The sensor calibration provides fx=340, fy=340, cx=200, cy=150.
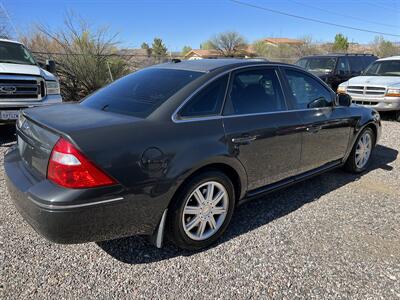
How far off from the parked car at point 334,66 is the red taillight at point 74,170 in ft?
36.4

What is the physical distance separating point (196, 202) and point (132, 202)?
66cm

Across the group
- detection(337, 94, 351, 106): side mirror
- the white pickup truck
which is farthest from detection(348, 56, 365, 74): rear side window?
the white pickup truck

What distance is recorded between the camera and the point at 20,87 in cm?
611

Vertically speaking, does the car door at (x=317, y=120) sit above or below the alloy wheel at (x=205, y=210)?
above

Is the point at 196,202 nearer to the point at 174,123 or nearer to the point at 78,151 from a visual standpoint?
the point at 174,123

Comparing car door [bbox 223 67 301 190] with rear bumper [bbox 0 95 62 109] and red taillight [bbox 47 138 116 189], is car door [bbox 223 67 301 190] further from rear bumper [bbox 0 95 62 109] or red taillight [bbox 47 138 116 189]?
rear bumper [bbox 0 95 62 109]

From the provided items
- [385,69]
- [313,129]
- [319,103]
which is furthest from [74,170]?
[385,69]

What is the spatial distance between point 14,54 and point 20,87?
5.87 ft

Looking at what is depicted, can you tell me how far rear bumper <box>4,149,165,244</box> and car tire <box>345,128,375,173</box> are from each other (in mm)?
3385

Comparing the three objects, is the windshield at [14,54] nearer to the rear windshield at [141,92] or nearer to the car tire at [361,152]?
the rear windshield at [141,92]

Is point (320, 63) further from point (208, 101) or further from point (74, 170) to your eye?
point (74, 170)

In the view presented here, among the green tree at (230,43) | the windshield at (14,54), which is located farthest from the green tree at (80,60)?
the green tree at (230,43)

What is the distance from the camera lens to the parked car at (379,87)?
8.88 m

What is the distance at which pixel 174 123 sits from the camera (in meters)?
2.69
